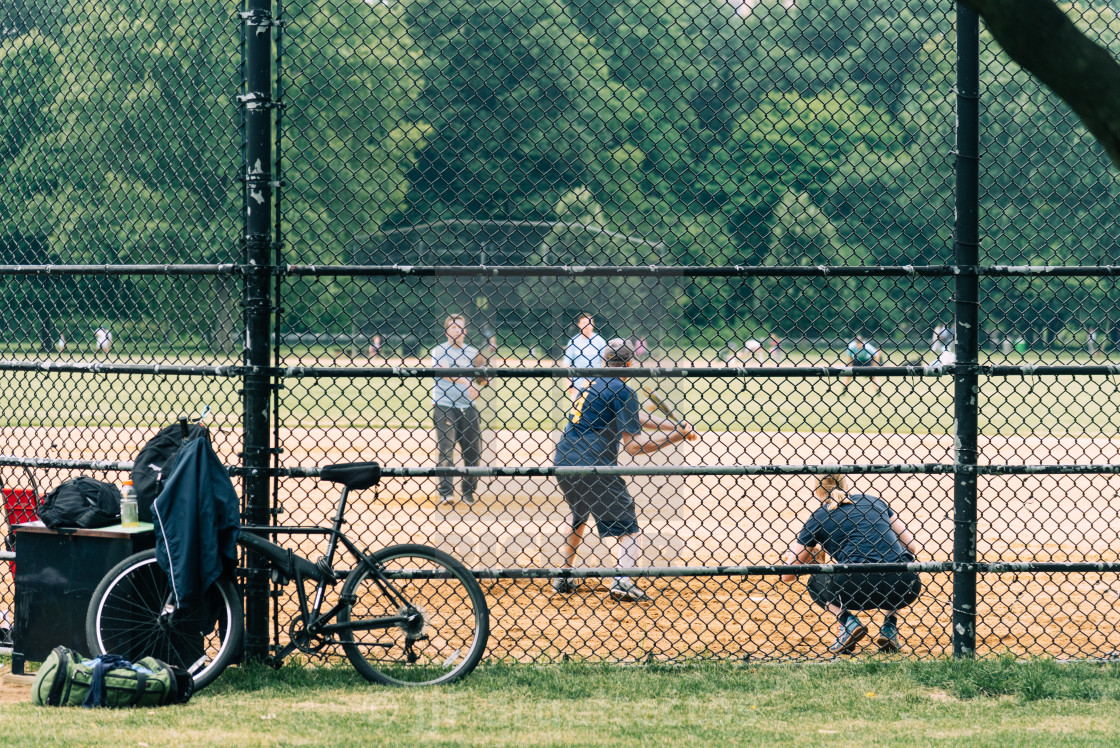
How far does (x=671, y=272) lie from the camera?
4.90m

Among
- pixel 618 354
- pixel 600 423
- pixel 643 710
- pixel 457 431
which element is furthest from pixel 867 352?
pixel 643 710

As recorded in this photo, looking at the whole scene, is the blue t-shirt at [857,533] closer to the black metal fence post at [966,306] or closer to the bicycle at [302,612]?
the black metal fence post at [966,306]

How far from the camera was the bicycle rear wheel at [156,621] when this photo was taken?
15.2 ft

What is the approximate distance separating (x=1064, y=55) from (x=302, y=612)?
3.74 m

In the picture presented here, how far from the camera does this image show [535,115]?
26.1 metres

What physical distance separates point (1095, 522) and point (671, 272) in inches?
304

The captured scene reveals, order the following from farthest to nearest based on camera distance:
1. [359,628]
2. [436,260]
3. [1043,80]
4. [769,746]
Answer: [436,260], [359,628], [769,746], [1043,80]

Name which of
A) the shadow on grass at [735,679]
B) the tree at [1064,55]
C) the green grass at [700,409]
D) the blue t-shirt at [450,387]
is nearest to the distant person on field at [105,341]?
the shadow on grass at [735,679]

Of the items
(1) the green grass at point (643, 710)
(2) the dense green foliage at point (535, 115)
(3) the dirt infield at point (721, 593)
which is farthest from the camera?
(2) the dense green foliage at point (535, 115)

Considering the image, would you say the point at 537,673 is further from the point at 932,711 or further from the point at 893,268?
the point at 893,268

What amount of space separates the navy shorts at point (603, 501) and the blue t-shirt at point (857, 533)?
1.47 meters

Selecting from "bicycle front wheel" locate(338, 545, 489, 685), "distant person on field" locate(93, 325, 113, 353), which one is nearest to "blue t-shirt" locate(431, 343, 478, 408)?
"distant person on field" locate(93, 325, 113, 353)

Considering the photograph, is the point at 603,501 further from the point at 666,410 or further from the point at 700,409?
the point at 700,409

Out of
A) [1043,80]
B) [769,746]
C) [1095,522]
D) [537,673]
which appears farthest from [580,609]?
[1095,522]
